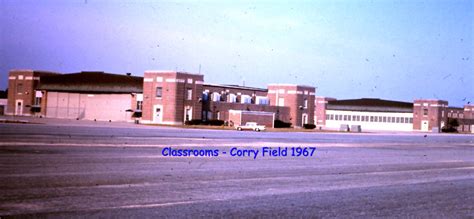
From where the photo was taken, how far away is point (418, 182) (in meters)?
16.3

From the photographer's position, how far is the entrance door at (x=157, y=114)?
82.3m

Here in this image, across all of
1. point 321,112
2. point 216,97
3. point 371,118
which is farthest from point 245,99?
point 371,118

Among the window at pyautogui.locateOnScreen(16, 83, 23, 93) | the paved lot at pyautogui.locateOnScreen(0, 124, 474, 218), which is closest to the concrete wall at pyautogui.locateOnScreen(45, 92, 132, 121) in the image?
the window at pyautogui.locateOnScreen(16, 83, 23, 93)

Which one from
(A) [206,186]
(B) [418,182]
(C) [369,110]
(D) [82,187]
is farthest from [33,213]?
(C) [369,110]

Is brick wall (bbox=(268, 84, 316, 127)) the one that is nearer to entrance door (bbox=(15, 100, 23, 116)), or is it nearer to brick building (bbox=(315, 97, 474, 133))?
brick building (bbox=(315, 97, 474, 133))

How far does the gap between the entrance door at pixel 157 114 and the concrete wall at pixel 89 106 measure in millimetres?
5947

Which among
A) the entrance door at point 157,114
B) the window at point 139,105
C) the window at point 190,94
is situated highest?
the window at point 190,94

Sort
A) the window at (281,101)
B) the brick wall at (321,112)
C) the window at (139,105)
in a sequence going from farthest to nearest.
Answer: the brick wall at (321,112), the window at (281,101), the window at (139,105)

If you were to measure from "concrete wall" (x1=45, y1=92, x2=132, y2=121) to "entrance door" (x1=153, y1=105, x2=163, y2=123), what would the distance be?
19.5ft

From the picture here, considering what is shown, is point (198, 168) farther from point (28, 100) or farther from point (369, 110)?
point (369, 110)

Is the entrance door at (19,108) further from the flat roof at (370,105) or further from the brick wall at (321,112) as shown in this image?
the flat roof at (370,105)

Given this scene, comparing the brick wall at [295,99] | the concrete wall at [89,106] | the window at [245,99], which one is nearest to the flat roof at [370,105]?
the brick wall at [295,99]

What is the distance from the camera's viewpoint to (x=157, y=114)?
8281 cm

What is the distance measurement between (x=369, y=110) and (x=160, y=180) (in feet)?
387
